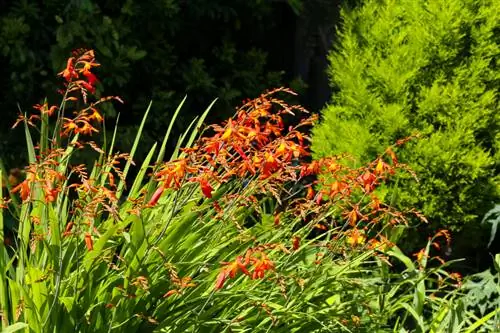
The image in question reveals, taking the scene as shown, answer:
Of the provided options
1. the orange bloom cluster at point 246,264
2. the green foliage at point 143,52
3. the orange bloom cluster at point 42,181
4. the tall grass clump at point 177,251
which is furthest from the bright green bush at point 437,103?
the orange bloom cluster at point 42,181

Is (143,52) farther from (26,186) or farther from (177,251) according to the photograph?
(26,186)

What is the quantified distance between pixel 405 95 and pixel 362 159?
43 cm

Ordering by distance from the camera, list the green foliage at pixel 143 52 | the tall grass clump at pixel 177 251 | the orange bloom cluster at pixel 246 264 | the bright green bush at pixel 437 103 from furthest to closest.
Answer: the green foliage at pixel 143 52, the bright green bush at pixel 437 103, the tall grass clump at pixel 177 251, the orange bloom cluster at pixel 246 264

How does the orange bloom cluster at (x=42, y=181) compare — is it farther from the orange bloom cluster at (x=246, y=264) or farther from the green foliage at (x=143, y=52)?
the green foliage at (x=143, y=52)

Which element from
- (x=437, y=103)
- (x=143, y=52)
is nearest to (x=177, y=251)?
(x=437, y=103)

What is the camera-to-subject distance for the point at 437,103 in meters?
5.00

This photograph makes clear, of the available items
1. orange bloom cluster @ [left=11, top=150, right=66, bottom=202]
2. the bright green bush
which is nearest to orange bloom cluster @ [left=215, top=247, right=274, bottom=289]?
orange bloom cluster @ [left=11, top=150, right=66, bottom=202]

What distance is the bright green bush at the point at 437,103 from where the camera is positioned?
4.96 metres

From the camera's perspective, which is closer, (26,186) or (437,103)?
(26,186)

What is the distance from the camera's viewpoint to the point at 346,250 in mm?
3732

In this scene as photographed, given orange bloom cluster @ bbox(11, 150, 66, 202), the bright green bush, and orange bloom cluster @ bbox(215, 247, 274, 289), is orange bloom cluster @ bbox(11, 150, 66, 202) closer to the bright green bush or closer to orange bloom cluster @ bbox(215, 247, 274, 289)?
orange bloom cluster @ bbox(215, 247, 274, 289)

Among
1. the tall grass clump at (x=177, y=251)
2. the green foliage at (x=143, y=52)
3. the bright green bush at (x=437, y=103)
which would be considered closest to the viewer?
the tall grass clump at (x=177, y=251)

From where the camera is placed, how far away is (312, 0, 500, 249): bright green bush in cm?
496

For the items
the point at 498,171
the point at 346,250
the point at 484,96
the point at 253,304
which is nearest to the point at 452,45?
the point at 484,96
